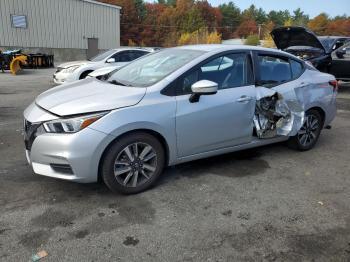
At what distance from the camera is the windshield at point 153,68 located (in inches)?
163

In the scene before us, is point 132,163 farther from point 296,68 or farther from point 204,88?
point 296,68

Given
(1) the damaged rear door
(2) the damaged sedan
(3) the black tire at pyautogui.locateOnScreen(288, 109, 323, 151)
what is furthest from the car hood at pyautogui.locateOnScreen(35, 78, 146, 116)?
(3) the black tire at pyautogui.locateOnScreen(288, 109, 323, 151)

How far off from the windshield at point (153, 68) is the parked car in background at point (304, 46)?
6.42 metres

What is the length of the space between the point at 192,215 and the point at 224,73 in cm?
184

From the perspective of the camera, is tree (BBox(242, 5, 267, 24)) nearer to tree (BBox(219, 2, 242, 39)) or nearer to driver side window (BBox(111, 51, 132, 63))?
tree (BBox(219, 2, 242, 39))

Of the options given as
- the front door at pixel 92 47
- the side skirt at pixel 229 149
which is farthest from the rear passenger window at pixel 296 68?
the front door at pixel 92 47

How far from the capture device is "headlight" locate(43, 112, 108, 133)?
3.44 meters

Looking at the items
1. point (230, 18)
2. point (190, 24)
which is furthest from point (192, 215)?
point (230, 18)

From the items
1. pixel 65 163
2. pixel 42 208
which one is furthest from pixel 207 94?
pixel 42 208

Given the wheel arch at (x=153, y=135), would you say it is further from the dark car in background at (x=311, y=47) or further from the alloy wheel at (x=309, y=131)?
the dark car in background at (x=311, y=47)

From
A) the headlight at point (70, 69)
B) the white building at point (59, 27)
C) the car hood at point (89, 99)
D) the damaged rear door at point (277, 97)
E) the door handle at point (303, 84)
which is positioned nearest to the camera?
the car hood at point (89, 99)

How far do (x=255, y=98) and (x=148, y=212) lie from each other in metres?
2.06

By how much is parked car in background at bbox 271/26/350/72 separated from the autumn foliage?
47.1m

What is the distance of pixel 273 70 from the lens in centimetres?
496
